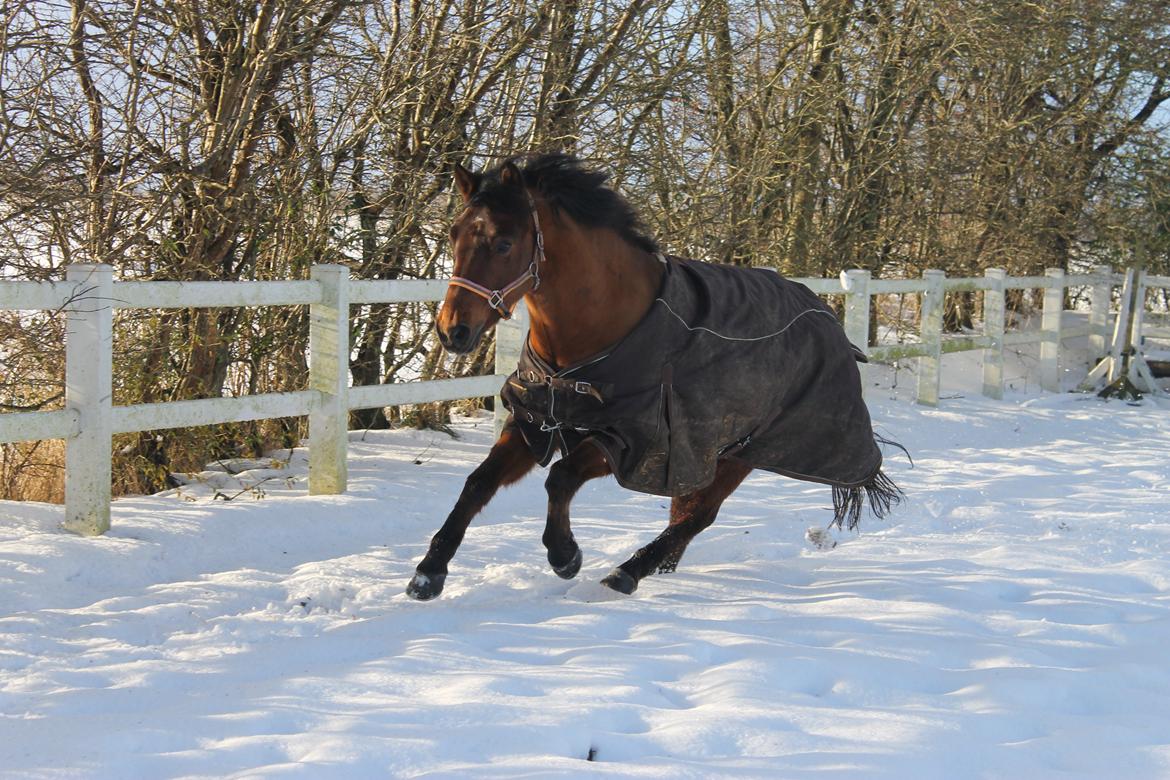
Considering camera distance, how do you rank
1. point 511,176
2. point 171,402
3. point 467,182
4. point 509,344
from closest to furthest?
1. point 511,176
2. point 467,182
3. point 171,402
4. point 509,344

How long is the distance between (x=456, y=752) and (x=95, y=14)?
4.48m

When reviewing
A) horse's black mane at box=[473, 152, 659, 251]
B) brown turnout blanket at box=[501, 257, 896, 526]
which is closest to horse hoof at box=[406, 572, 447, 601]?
brown turnout blanket at box=[501, 257, 896, 526]

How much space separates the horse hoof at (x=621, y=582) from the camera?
15.3ft

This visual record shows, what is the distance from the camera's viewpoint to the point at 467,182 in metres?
4.27

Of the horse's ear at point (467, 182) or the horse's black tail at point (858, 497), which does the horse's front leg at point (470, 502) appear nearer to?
the horse's ear at point (467, 182)

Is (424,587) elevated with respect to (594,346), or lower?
lower

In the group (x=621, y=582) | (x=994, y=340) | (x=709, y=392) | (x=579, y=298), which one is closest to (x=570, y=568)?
(x=621, y=582)

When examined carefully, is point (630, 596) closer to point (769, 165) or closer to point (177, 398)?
point (177, 398)

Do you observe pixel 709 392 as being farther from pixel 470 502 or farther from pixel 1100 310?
pixel 1100 310

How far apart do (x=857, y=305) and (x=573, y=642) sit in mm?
6928

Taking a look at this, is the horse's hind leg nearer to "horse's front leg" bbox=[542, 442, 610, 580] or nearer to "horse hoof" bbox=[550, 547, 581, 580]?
"horse hoof" bbox=[550, 547, 581, 580]

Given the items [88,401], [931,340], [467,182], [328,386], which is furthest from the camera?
[931,340]

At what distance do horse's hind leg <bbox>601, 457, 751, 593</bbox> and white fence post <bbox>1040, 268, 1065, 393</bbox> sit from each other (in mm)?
9063

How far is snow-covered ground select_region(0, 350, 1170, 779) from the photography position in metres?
2.93
